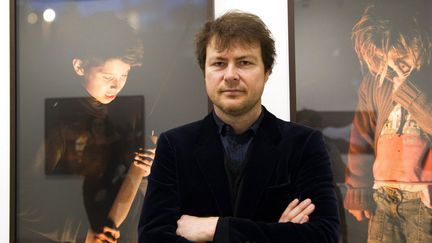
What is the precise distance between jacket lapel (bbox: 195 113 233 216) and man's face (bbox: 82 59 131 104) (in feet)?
1.52

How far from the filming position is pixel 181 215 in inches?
45.4

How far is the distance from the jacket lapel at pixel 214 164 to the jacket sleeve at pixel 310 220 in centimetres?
6

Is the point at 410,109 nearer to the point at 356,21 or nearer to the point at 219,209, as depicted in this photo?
the point at 356,21

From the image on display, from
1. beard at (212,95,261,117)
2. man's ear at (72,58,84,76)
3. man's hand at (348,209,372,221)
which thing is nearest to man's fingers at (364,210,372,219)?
man's hand at (348,209,372,221)

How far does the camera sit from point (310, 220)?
110cm

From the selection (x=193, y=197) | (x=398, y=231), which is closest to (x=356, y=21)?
(x=398, y=231)

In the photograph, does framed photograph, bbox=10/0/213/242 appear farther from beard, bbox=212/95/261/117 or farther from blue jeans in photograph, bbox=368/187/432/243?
blue jeans in photograph, bbox=368/187/432/243

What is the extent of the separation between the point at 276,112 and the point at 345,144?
0.91 ft

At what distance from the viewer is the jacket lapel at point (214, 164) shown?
3.72ft

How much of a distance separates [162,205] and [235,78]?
0.43 metres

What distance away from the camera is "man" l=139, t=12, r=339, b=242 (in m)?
1.09

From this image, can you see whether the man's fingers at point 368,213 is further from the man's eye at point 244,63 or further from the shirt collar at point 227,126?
the man's eye at point 244,63

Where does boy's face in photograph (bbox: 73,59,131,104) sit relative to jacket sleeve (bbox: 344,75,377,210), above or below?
above

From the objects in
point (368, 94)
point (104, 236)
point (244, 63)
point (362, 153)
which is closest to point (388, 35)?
point (368, 94)
